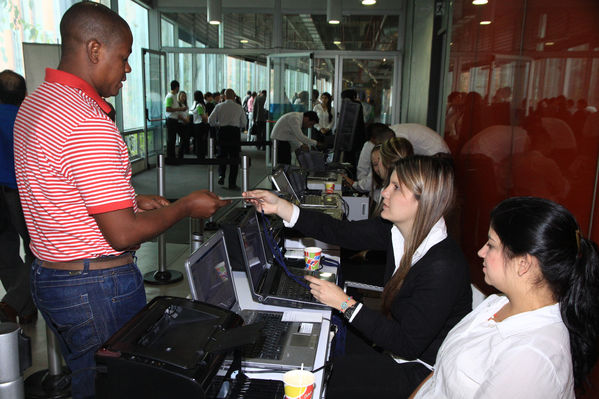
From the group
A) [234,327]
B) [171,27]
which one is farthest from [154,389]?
[171,27]

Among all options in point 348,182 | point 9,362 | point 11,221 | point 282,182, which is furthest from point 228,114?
point 9,362

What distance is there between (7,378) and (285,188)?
318cm

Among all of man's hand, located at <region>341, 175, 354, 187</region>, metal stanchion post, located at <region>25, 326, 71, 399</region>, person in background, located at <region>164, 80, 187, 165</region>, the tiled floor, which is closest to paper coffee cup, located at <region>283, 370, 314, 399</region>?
metal stanchion post, located at <region>25, 326, 71, 399</region>

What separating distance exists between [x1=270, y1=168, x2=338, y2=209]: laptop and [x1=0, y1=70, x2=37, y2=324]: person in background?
5.71ft

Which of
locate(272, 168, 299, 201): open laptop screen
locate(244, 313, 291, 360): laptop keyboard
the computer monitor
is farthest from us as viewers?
the computer monitor

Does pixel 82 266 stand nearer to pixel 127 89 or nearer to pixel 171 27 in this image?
pixel 127 89

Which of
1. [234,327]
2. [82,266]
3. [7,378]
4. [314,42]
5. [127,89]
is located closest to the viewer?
[7,378]

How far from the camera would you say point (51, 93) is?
4.55 ft

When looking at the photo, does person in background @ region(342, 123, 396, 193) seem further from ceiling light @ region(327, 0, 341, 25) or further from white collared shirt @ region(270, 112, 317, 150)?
ceiling light @ region(327, 0, 341, 25)

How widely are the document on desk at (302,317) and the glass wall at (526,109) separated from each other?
1.10 metres

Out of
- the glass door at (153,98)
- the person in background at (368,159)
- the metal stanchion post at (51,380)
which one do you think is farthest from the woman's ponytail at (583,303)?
the glass door at (153,98)

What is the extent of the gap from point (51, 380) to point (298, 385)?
6.28 ft

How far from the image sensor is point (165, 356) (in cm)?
112

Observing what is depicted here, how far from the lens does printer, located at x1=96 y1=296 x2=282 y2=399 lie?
3.56ft
